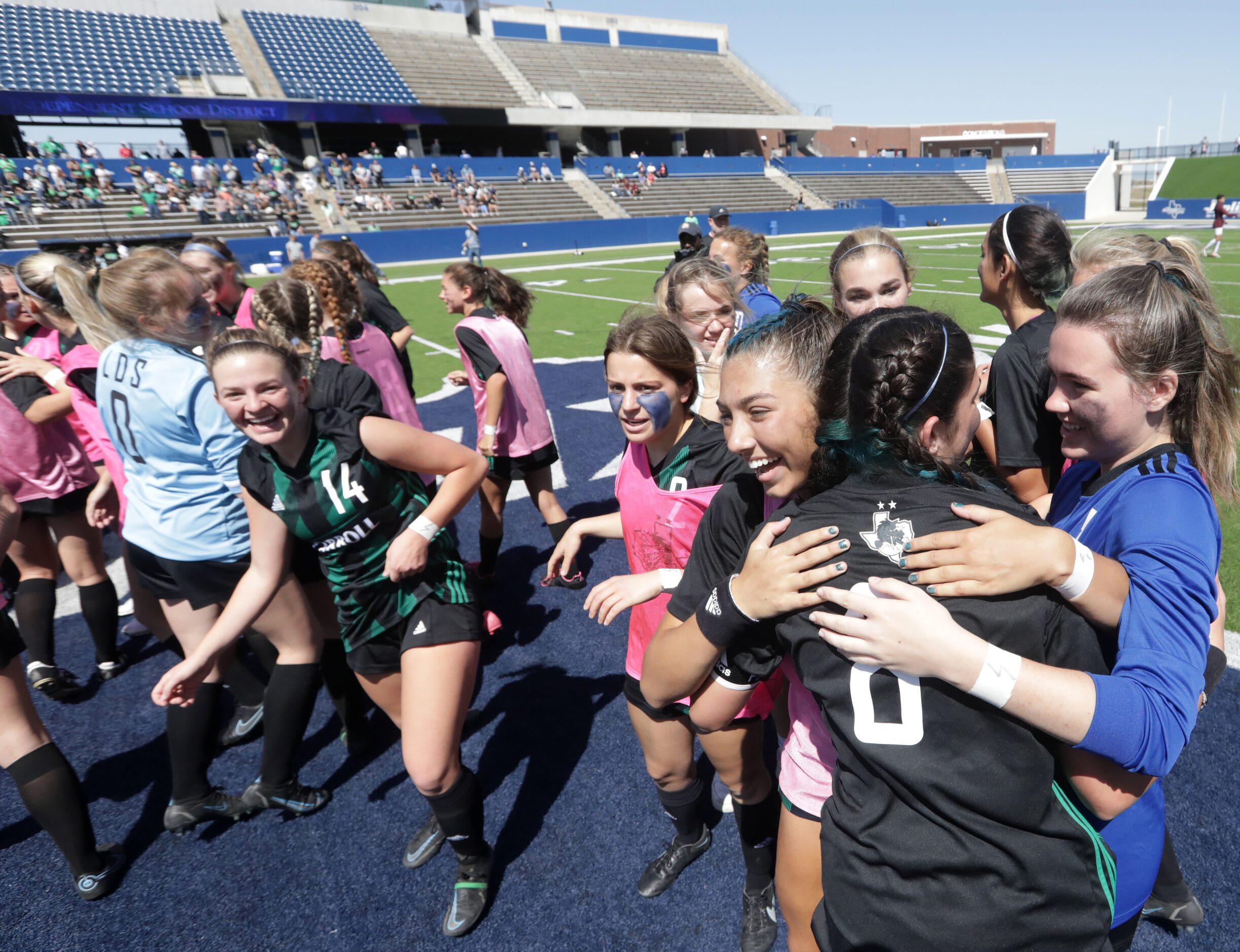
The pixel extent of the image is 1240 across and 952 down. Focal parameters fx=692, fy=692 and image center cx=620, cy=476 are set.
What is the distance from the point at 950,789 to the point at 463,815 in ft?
6.47

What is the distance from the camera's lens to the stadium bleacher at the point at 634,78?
46969 millimetres

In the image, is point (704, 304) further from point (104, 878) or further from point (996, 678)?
point (104, 878)

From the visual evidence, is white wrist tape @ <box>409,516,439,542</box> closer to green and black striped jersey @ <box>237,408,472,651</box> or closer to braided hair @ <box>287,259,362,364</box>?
green and black striped jersey @ <box>237,408,472,651</box>

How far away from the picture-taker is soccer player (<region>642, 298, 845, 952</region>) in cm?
163

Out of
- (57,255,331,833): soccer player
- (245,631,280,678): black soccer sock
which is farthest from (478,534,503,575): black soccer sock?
(57,255,331,833): soccer player

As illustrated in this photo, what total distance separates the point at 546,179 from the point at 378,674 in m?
40.6

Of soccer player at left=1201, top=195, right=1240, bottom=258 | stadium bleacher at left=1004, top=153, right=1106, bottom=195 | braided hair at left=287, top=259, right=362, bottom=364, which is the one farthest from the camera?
stadium bleacher at left=1004, top=153, right=1106, bottom=195

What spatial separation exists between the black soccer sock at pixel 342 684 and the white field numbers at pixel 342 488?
1.29 metres

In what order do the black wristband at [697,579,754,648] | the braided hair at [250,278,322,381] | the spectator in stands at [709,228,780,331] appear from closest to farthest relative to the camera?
the black wristband at [697,579,754,648], the braided hair at [250,278,322,381], the spectator in stands at [709,228,780,331]

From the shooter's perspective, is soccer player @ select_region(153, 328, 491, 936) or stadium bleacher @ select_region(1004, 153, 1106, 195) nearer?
soccer player @ select_region(153, 328, 491, 936)

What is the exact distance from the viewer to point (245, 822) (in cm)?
322

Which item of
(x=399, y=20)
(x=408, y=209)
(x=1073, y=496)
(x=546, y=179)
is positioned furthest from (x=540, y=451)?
(x=399, y=20)

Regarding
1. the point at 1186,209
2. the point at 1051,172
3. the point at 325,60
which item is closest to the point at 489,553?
the point at 1186,209

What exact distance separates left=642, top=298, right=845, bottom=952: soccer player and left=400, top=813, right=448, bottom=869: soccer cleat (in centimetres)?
167
